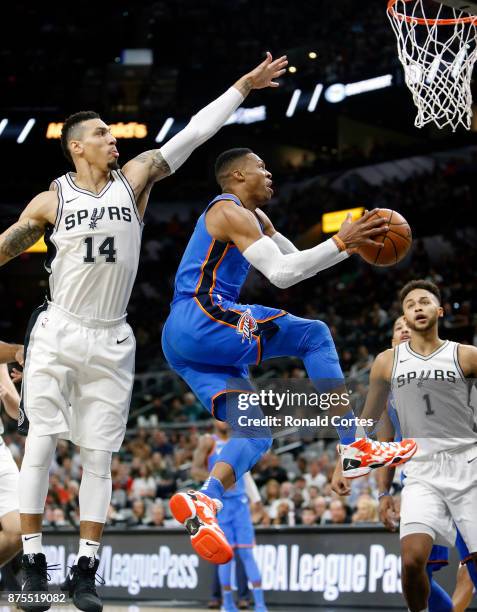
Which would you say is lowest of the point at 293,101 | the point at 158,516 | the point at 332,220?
the point at 158,516

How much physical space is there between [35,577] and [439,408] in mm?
2605

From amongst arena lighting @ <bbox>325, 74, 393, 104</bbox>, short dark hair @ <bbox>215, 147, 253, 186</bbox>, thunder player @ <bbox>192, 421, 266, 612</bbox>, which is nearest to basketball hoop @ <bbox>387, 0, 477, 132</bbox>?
short dark hair @ <bbox>215, 147, 253, 186</bbox>

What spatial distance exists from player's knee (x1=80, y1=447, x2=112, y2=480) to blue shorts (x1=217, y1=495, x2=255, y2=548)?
5.14 meters

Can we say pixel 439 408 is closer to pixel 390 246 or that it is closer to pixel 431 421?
pixel 431 421

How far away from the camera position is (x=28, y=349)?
511cm

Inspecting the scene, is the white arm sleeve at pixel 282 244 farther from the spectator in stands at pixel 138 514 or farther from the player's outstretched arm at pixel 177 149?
the spectator in stands at pixel 138 514

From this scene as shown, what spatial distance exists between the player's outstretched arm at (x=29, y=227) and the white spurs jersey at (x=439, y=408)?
2408mm

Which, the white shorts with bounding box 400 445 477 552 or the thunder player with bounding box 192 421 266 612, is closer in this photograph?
the white shorts with bounding box 400 445 477 552

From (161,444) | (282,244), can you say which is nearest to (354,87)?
(161,444)

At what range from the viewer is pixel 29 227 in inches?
202

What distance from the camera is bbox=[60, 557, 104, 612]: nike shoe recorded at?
4.64 m

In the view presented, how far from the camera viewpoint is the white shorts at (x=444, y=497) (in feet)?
19.1

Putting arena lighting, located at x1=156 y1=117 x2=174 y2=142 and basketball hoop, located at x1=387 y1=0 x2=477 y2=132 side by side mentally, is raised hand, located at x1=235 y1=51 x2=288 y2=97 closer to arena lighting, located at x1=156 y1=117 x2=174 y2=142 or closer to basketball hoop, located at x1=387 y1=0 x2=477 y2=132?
basketball hoop, located at x1=387 y1=0 x2=477 y2=132

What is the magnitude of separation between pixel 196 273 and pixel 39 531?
5.39 feet
